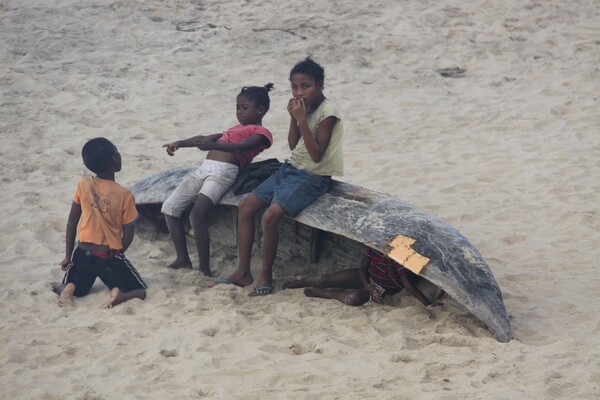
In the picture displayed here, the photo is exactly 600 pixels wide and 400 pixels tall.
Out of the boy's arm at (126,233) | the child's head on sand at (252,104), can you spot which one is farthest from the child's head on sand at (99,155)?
the child's head on sand at (252,104)

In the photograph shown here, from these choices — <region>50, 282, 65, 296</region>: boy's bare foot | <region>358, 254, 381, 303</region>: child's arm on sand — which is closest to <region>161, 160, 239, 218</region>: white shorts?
<region>50, 282, 65, 296</region>: boy's bare foot

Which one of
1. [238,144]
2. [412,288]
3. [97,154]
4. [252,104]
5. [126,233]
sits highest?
[252,104]

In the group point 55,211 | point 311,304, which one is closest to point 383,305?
point 311,304

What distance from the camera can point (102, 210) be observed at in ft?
18.3

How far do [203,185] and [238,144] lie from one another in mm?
420

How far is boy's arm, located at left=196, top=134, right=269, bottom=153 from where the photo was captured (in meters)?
6.02

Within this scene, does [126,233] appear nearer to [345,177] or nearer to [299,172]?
[299,172]

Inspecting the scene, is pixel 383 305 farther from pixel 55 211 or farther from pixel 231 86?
pixel 231 86

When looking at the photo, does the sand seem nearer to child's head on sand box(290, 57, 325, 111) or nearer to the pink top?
the pink top

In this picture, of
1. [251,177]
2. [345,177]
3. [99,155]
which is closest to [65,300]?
[99,155]

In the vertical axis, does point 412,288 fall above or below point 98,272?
below

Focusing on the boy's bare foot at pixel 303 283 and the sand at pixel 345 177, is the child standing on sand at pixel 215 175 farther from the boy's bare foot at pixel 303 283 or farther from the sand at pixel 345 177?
the boy's bare foot at pixel 303 283

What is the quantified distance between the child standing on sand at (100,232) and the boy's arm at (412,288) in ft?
5.68

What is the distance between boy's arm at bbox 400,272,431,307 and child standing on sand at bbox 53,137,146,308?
1.73 metres
